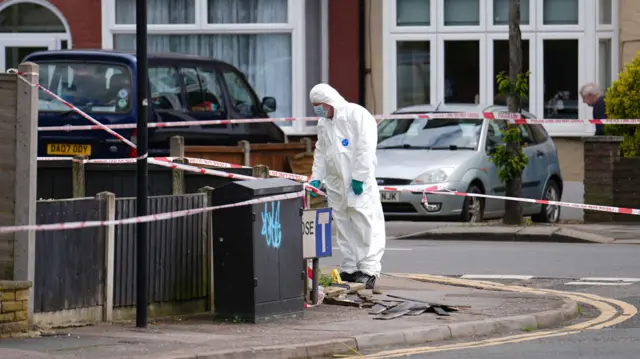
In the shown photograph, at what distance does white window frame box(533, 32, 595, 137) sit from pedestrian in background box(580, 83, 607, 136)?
9.88 ft

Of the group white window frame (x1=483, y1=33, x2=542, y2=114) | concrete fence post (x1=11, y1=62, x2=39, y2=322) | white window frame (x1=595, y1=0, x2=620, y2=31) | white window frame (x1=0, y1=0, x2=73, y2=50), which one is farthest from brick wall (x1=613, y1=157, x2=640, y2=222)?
concrete fence post (x1=11, y1=62, x2=39, y2=322)

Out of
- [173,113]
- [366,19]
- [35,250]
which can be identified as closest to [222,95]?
[173,113]

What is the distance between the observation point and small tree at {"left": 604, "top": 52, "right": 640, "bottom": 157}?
67.3ft

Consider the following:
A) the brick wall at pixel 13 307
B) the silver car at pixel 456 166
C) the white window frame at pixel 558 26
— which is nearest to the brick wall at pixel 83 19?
the silver car at pixel 456 166

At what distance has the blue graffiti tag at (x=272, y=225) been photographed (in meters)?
10.7

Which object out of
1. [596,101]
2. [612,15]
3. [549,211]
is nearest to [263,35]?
[612,15]

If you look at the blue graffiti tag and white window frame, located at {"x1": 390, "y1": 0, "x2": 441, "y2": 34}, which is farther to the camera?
white window frame, located at {"x1": 390, "y1": 0, "x2": 441, "y2": 34}

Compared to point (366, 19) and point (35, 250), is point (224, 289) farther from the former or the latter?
point (366, 19)

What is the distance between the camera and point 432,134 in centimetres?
2044

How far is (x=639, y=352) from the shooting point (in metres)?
9.59

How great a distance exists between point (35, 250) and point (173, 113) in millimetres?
8147

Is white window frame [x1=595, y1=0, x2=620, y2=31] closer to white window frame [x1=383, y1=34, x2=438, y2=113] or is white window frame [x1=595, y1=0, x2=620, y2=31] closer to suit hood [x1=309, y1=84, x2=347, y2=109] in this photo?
white window frame [x1=383, y1=34, x2=438, y2=113]

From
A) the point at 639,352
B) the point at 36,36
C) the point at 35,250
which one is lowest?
the point at 639,352

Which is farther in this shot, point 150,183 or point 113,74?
point 113,74
